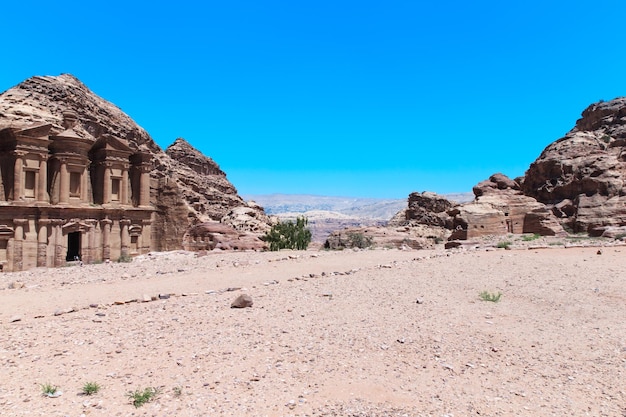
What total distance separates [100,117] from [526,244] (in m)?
37.3

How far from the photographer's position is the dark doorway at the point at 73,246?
1148 inches

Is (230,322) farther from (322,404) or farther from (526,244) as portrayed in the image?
(526,244)

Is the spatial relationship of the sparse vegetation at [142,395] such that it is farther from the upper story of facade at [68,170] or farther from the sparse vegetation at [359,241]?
the upper story of facade at [68,170]

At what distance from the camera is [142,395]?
17.3 feet

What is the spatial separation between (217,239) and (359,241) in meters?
9.63

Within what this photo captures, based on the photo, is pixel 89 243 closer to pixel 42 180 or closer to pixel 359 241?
pixel 42 180

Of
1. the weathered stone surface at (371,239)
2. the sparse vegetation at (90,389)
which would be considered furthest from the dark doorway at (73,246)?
the sparse vegetation at (90,389)

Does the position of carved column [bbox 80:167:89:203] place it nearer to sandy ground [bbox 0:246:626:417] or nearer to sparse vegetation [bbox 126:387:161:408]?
sandy ground [bbox 0:246:626:417]

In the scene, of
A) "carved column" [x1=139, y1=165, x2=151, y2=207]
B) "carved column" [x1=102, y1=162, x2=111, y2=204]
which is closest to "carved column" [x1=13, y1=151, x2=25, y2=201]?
"carved column" [x1=102, y1=162, x2=111, y2=204]

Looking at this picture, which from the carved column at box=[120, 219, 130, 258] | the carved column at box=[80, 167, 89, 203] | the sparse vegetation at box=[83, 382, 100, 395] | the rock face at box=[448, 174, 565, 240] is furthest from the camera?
the carved column at box=[120, 219, 130, 258]

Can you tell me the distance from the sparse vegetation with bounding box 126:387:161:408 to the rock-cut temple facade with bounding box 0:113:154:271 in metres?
23.7

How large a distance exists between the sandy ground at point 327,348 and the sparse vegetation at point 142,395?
0.09 m

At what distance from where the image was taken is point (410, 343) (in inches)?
280

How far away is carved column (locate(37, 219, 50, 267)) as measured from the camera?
85.8 ft
